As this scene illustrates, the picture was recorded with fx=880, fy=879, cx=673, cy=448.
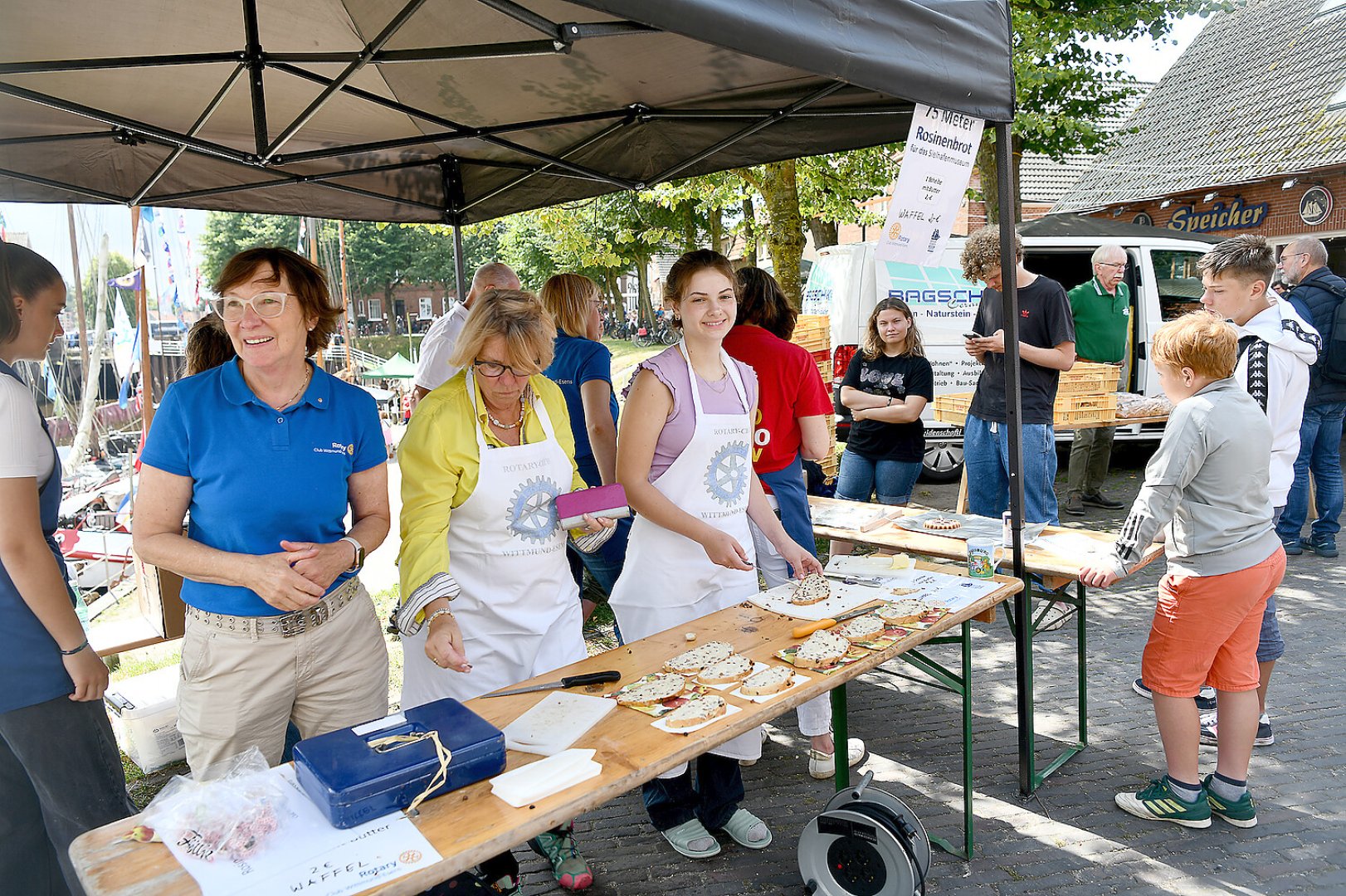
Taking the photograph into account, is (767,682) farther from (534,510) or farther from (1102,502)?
(1102,502)

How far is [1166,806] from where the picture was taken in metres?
3.06

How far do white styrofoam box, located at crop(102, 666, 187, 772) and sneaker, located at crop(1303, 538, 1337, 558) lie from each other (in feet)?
23.2

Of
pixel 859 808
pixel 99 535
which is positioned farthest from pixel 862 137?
pixel 99 535

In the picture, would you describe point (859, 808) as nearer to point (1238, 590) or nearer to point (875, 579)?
point (875, 579)

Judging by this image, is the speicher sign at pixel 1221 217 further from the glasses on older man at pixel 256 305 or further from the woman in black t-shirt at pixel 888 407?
the glasses on older man at pixel 256 305

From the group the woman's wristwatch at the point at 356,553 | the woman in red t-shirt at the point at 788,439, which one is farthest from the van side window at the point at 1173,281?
the woman's wristwatch at the point at 356,553

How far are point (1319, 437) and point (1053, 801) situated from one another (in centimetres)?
443

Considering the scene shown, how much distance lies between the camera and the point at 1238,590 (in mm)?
2840

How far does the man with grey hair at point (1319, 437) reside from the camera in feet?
19.7

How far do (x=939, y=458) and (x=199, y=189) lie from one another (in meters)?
6.75

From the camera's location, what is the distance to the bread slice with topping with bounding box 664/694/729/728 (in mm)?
1880

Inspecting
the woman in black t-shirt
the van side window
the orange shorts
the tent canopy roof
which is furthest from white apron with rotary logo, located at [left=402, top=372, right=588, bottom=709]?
the van side window

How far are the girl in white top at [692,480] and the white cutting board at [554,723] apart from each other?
79cm

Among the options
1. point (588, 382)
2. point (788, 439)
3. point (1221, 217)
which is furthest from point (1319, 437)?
point (1221, 217)
